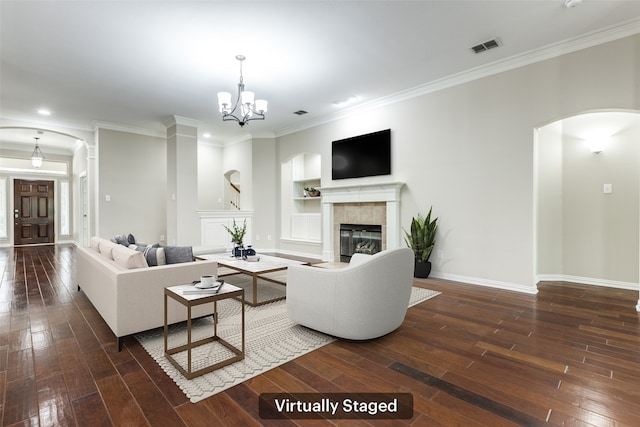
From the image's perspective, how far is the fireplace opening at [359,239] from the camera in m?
5.60

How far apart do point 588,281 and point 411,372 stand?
13.0 feet

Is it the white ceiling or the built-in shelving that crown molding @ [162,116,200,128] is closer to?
the white ceiling

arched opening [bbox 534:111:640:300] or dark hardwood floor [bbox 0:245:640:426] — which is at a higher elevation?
arched opening [bbox 534:111:640:300]

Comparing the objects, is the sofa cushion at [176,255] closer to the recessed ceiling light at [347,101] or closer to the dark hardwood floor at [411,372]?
the dark hardwood floor at [411,372]

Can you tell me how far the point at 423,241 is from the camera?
4.70 m

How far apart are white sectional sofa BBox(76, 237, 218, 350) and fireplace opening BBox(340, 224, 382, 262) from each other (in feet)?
11.0

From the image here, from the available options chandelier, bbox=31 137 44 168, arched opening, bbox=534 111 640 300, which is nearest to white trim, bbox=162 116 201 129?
chandelier, bbox=31 137 44 168

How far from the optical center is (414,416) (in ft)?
5.28

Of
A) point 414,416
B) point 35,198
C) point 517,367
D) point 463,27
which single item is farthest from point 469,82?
point 35,198

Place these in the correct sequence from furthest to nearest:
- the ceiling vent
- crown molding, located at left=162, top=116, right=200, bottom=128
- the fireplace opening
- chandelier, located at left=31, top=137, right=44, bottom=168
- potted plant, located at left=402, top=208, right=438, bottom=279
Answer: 1. chandelier, located at left=31, top=137, right=44, bottom=168
2. crown molding, located at left=162, top=116, right=200, bottom=128
3. the fireplace opening
4. potted plant, located at left=402, top=208, right=438, bottom=279
5. the ceiling vent

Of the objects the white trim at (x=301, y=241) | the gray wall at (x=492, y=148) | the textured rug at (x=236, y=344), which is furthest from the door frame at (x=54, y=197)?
the gray wall at (x=492, y=148)

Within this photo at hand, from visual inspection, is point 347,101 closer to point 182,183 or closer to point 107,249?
point 182,183

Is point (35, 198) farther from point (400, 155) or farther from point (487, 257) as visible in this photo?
point (487, 257)

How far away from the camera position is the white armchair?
236cm
